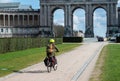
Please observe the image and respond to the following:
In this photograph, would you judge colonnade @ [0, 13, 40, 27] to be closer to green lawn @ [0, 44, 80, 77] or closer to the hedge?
the hedge

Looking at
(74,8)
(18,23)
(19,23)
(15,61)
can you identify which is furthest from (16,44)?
(19,23)

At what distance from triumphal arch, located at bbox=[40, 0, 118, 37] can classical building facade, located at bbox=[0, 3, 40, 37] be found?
645 cm

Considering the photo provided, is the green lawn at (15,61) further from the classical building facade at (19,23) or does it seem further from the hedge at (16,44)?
the classical building facade at (19,23)

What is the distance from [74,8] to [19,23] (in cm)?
2394

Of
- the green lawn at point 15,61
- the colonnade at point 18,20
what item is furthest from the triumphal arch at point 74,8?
the green lawn at point 15,61

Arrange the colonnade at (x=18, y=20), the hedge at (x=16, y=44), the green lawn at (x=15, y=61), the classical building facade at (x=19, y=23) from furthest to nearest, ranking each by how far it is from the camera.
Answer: the colonnade at (x=18, y=20) < the classical building facade at (x=19, y=23) < the hedge at (x=16, y=44) < the green lawn at (x=15, y=61)

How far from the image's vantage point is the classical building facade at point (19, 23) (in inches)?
6432

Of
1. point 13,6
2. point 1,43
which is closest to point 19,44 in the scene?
point 1,43

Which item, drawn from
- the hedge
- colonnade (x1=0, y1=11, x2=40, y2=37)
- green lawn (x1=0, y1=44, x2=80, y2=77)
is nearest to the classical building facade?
colonnade (x1=0, y1=11, x2=40, y2=37)

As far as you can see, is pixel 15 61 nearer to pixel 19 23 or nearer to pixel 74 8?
pixel 74 8

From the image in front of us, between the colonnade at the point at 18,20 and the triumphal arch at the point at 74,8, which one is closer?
the triumphal arch at the point at 74,8

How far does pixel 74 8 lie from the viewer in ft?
523

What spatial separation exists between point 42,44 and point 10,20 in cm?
9515

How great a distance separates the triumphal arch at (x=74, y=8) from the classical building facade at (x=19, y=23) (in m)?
6.45
